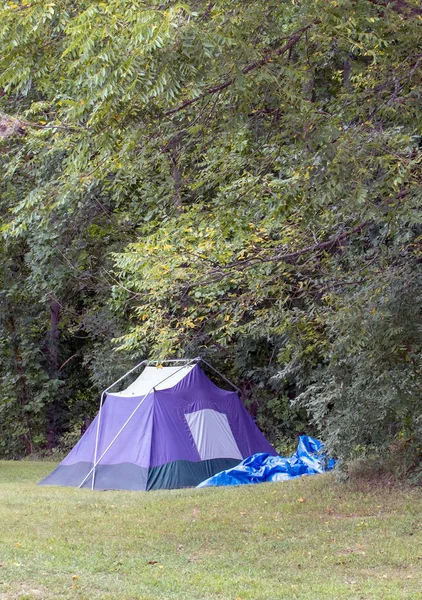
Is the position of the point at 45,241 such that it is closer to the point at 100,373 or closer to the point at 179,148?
the point at 100,373

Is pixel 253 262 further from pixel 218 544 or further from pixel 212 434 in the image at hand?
pixel 212 434

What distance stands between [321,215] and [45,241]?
24.2 feet

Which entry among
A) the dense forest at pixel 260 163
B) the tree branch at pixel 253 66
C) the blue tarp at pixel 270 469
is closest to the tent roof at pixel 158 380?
the dense forest at pixel 260 163

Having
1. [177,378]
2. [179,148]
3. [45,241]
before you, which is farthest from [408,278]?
[45,241]

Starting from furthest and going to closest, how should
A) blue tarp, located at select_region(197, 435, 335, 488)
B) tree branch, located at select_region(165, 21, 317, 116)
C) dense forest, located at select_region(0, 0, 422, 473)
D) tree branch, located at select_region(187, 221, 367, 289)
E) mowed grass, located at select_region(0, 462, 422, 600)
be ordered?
blue tarp, located at select_region(197, 435, 335, 488) < tree branch, located at select_region(187, 221, 367, 289) < tree branch, located at select_region(165, 21, 317, 116) < dense forest, located at select_region(0, 0, 422, 473) < mowed grass, located at select_region(0, 462, 422, 600)

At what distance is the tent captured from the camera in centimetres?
1091

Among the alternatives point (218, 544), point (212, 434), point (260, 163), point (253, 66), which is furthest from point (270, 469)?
point (253, 66)

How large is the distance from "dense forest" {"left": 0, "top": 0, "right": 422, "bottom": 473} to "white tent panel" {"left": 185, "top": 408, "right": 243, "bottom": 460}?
202cm

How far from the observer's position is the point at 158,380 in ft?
39.7

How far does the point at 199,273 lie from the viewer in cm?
780

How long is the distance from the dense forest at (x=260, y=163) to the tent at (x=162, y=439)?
5.63 ft

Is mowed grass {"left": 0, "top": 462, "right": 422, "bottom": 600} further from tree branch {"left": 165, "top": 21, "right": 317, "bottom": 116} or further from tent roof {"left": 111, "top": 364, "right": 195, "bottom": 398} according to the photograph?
tree branch {"left": 165, "top": 21, "right": 317, "bottom": 116}

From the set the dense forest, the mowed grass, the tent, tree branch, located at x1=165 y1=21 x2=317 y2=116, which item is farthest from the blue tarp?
tree branch, located at x1=165 y1=21 x2=317 y2=116

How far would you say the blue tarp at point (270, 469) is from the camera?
10672 millimetres
